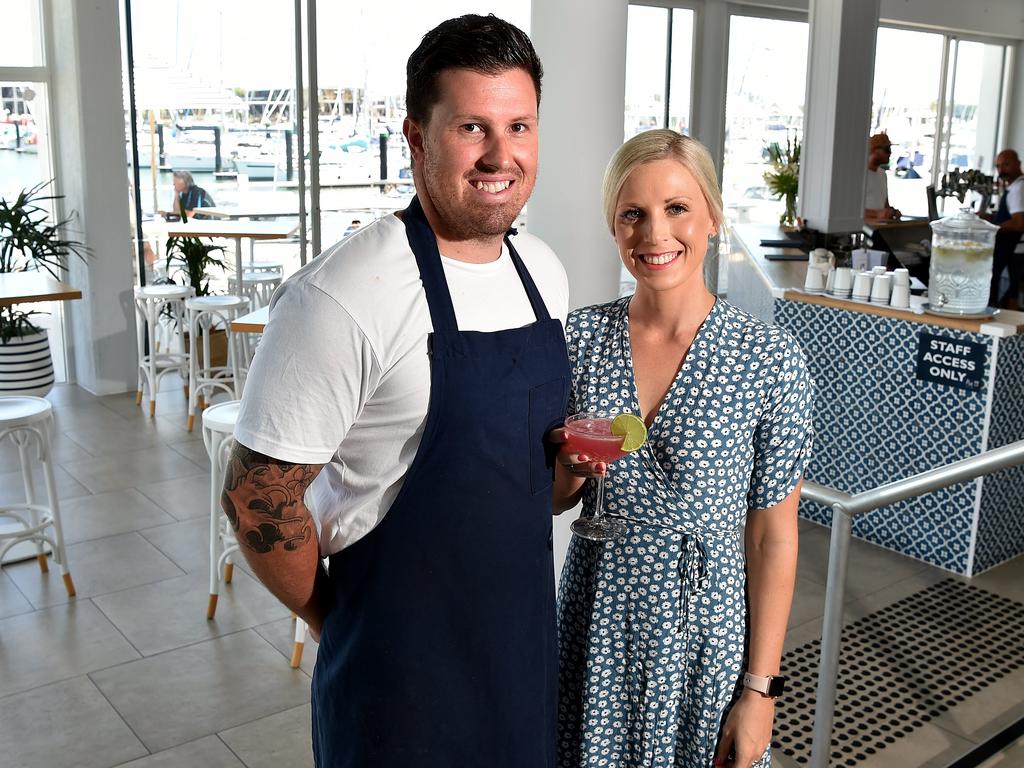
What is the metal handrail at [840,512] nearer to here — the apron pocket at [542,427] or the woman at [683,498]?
the woman at [683,498]

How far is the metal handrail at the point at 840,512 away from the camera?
6.30ft

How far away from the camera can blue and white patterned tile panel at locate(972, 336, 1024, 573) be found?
4277mm

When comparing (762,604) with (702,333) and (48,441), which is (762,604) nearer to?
(702,333)

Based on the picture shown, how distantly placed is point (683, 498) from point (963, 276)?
10.2 ft

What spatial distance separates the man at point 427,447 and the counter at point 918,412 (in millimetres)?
3236

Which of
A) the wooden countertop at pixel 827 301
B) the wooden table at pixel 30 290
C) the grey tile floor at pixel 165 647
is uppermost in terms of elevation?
the wooden countertop at pixel 827 301

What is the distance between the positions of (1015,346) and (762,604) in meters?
3.06

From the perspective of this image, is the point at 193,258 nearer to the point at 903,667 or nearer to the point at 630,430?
the point at 903,667

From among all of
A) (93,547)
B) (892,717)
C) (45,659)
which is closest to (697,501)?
(892,717)

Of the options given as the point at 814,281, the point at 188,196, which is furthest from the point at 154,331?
the point at 814,281

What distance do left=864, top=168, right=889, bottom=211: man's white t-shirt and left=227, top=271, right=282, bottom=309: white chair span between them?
186 inches

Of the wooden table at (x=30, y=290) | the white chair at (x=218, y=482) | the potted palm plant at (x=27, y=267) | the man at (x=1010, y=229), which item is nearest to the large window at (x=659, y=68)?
the man at (x=1010, y=229)

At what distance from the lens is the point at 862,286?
467 centimetres

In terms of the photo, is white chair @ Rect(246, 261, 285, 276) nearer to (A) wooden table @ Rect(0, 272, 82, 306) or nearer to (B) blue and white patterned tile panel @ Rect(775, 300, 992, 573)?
(A) wooden table @ Rect(0, 272, 82, 306)
